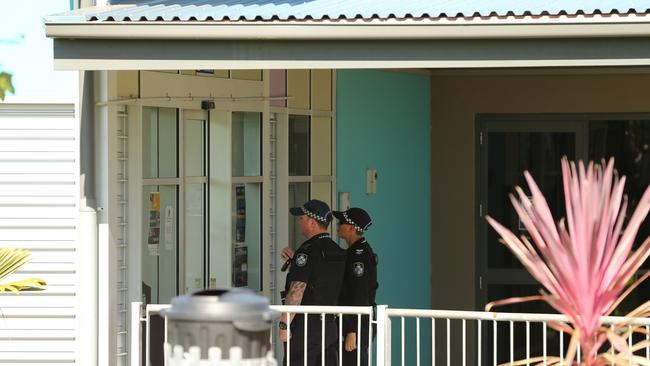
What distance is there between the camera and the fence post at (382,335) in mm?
7555

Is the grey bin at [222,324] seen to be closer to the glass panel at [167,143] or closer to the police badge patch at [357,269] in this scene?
the glass panel at [167,143]

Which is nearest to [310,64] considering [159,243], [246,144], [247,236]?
[159,243]

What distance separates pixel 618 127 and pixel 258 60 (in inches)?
263

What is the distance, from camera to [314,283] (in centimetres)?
890

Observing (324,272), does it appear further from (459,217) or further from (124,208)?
(459,217)

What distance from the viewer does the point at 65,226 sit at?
27.1 ft

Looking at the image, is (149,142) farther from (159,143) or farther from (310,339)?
(310,339)

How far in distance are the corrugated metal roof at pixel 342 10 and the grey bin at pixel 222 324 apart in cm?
239

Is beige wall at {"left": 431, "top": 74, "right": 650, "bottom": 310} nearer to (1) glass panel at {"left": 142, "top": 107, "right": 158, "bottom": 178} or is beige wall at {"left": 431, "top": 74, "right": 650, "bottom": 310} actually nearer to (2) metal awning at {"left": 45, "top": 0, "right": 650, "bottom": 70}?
(1) glass panel at {"left": 142, "top": 107, "right": 158, "bottom": 178}

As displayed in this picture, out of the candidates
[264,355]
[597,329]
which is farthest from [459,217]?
[264,355]

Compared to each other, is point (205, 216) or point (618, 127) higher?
point (618, 127)

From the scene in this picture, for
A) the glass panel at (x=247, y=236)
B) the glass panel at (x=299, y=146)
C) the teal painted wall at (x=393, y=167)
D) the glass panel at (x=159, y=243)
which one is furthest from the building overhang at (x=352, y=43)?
the teal painted wall at (x=393, y=167)

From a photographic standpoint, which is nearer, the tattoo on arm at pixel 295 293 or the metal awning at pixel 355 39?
the metal awning at pixel 355 39

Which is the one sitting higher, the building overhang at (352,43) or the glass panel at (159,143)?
the building overhang at (352,43)
